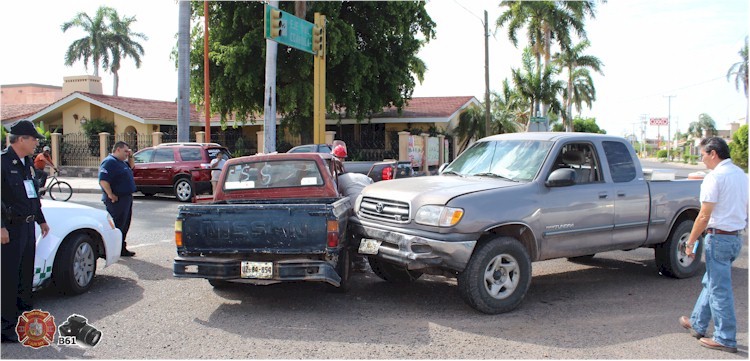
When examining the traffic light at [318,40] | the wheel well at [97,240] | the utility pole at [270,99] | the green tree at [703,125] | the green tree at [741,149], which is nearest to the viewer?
the wheel well at [97,240]

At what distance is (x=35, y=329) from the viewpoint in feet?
16.5

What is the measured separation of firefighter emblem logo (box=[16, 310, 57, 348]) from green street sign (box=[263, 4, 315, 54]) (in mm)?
10055

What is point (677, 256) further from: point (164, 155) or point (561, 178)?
point (164, 155)

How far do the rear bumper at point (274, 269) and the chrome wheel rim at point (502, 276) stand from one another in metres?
1.47

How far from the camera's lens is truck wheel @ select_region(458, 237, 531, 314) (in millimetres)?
5609

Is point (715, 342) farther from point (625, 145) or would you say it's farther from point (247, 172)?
point (247, 172)

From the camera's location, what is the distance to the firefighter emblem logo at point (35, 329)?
493cm

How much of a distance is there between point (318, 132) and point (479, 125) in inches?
652

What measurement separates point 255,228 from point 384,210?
51.9 inches

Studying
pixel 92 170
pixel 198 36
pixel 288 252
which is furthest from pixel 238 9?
pixel 288 252

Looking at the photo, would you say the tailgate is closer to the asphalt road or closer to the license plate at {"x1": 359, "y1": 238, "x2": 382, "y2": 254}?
the license plate at {"x1": 359, "y1": 238, "x2": 382, "y2": 254}

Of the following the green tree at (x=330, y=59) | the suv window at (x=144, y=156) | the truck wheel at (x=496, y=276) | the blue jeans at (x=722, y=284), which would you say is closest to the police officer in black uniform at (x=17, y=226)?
the truck wheel at (x=496, y=276)

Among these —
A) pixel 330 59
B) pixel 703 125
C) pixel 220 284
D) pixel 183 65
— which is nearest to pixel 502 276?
pixel 220 284

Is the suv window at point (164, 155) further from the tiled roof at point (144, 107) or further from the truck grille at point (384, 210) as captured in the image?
the tiled roof at point (144, 107)
